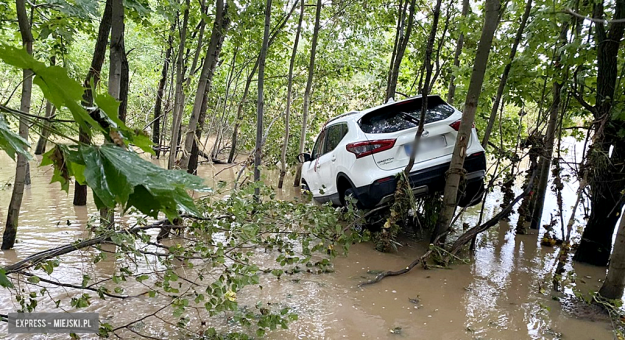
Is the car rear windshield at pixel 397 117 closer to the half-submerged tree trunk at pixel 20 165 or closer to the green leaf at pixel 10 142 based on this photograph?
the half-submerged tree trunk at pixel 20 165

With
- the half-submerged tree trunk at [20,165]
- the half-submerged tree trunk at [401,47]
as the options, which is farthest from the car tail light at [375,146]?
the half-submerged tree trunk at [20,165]

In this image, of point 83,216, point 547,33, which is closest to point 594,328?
point 547,33

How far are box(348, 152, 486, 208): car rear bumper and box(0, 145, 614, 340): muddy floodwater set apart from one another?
0.87 metres

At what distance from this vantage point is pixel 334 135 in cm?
705

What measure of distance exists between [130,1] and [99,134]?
17.4 ft

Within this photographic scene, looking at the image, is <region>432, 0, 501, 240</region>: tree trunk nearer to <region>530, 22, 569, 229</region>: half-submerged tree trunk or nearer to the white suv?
the white suv

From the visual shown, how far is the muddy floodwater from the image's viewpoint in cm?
385

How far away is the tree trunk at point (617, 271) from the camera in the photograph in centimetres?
418

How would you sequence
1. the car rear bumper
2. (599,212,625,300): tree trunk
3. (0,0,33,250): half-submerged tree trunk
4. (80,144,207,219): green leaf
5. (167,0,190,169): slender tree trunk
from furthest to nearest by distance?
(167,0,190,169): slender tree trunk → the car rear bumper → (0,0,33,250): half-submerged tree trunk → (599,212,625,300): tree trunk → (80,144,207,219): green leaf

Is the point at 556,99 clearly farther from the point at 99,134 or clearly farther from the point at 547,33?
the point at 99,134

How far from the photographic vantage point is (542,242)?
23.4 ft

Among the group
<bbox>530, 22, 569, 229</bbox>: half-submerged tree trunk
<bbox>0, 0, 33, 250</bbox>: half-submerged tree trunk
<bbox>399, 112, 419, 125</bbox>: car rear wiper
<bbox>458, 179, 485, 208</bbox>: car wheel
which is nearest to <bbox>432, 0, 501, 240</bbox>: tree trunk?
<bbox>458, 179, 485, 208</bbox>: car wheel

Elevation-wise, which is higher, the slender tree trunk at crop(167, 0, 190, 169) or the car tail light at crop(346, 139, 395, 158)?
the slender tree trunk at crop(167, 0, 190, 169)

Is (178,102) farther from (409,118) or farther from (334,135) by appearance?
(409,118)
